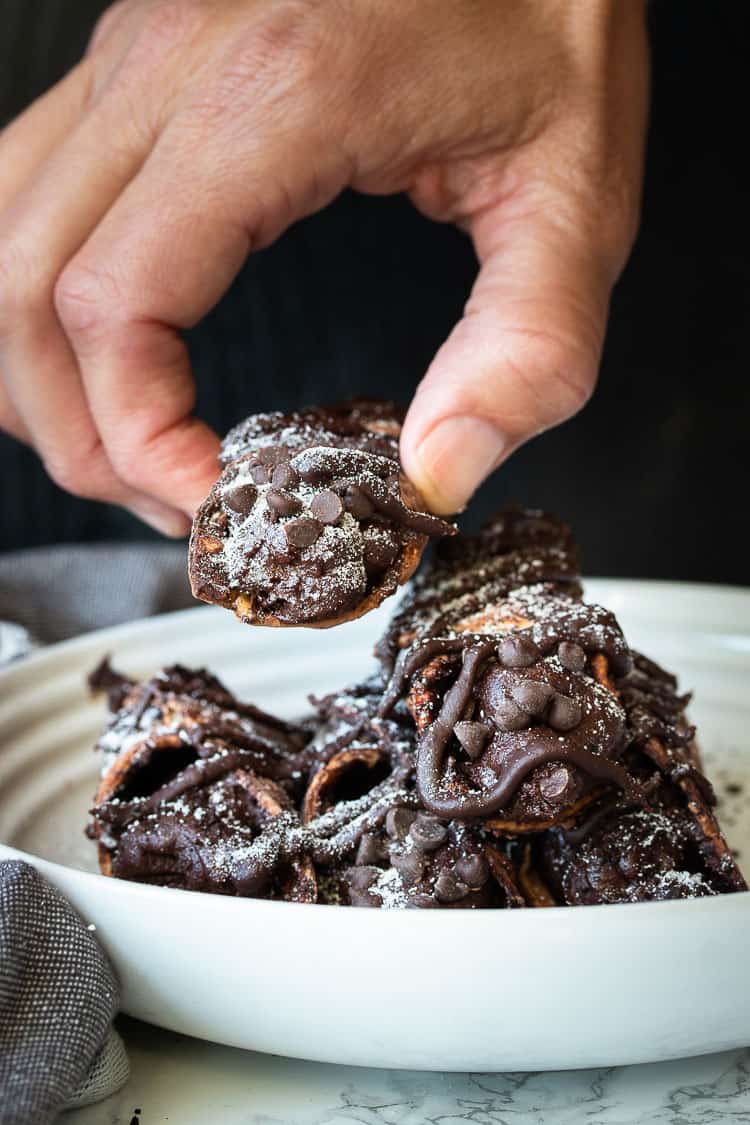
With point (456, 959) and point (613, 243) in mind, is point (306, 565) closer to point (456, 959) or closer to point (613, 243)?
point (456, 959)

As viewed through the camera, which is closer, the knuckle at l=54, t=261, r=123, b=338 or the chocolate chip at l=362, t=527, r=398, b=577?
the chocolate chip at l=362, t=527, r=398, b=577

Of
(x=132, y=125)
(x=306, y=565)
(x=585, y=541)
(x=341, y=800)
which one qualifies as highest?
(x=132, y=125)

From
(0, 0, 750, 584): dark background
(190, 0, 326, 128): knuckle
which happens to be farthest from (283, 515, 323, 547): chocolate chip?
(0, 0, 750, 584): dark background

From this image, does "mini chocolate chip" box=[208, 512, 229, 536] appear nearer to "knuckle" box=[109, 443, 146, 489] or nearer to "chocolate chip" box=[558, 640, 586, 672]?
"chocolate chip" box=[558, 640, 586, 672]

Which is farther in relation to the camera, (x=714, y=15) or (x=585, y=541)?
(x=585, y=541)

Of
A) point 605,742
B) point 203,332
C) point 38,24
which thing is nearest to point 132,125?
point 605,742

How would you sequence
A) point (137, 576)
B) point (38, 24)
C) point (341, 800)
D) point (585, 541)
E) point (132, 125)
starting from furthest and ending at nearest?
point (585, 541) → point (38, 24) → point (137, 576) → point (132, 125) → point (341, 800)
